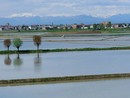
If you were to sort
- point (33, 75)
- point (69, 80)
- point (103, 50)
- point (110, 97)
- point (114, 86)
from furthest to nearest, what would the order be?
1. point (103, 50)
2. point (33, 75)
3. point (69, 80)
4. point (114, 86)
5. point (110, 97)

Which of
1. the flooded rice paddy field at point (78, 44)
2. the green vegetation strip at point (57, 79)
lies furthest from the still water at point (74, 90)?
the flooded rice paddy field at point (78, 44)

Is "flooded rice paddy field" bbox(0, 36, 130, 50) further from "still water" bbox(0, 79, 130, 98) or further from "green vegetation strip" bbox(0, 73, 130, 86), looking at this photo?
"still water" bbox(0, 79, 130, 98)

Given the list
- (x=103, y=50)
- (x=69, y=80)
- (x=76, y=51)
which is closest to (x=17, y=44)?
(x=76, y=51)

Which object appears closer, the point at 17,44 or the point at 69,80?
the point at 69,80

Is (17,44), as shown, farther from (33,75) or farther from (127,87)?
(127,87)

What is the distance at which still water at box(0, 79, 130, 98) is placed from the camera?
9.83 metres

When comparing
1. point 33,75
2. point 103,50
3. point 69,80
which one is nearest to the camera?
point 69,80

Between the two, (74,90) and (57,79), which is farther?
(57,79)

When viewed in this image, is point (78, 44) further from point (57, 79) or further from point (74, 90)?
point (74, 90)

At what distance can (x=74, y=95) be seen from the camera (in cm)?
994

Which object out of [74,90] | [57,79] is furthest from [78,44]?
[74,90]

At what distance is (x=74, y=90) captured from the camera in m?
10.6

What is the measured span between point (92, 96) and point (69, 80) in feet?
7.59

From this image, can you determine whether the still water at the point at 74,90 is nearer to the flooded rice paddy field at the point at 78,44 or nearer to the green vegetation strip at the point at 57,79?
the green vegetation strip at the point at 57,79
